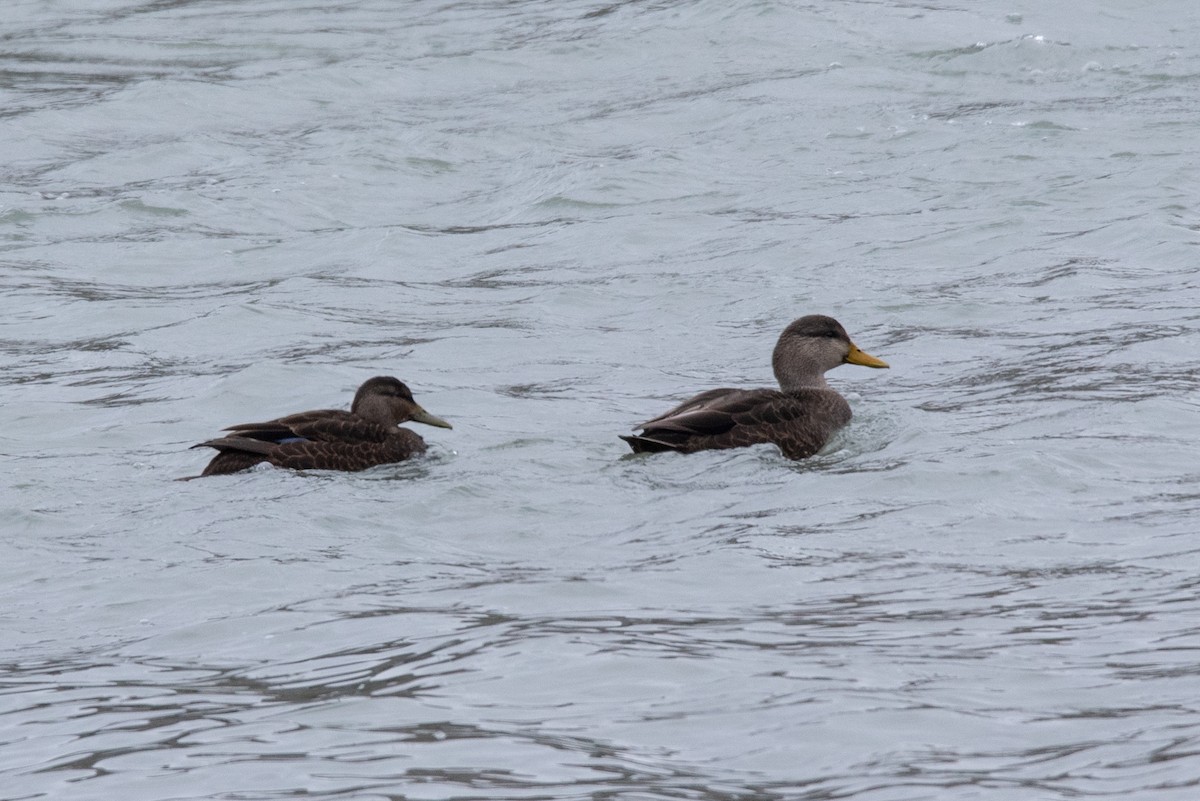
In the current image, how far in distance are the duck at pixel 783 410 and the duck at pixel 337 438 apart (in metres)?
1.34

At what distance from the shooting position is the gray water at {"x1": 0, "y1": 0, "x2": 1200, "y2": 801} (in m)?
6.68

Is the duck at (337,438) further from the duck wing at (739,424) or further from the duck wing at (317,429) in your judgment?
the duck wing at (739,424)

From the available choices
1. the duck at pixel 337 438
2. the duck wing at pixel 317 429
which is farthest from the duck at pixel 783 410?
the duck wing at pixel 317 429

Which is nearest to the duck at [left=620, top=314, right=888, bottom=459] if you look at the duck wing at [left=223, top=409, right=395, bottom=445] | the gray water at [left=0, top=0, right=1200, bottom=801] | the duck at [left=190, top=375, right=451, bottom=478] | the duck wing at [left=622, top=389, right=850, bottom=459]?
the duck wing at [left=622, top=389, right=850, bottom=459]

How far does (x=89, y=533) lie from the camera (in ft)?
31.7

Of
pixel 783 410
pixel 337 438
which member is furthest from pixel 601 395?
pixel 337 438

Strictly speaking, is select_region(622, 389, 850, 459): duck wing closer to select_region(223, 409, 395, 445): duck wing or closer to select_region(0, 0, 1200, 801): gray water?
select_region(0, 0, 1200, 801): gray water

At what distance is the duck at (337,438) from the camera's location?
34.9 feet

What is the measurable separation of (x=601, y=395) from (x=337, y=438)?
2314 mm

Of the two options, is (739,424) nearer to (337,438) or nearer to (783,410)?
(783,410)

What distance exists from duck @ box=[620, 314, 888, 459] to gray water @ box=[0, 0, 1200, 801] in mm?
155

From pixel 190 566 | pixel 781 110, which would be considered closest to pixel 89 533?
pixel 190 566

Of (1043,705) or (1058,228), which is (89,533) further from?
(1058,228)

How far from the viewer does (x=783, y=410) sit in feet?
36.3
